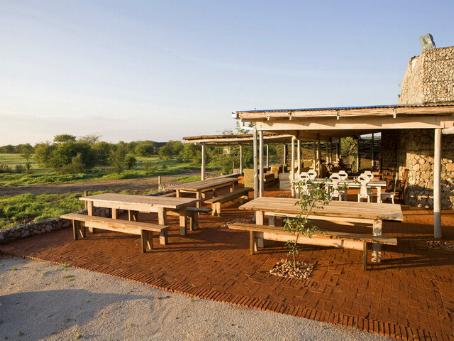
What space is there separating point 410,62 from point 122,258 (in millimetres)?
12263

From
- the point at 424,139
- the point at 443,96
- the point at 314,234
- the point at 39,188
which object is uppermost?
the point at 443,96

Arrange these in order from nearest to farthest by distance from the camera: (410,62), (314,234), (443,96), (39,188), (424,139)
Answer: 1. (314,234)
2. (424,139)
3. (443,96)
4. (410,62)
5. (39,188)

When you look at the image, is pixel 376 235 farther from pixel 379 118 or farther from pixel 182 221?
pixel 182 221

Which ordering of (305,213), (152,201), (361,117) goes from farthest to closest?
(361,117) → (152,201) → (305,213)

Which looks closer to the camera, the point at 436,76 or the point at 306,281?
the point at 306,281

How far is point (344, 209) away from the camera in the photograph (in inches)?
195

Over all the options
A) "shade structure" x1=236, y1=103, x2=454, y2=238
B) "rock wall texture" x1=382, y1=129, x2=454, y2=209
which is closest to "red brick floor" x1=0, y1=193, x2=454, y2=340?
"shade structure" x1=236, y1=103, x2=454, y2=238

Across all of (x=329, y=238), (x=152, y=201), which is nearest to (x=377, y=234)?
(x=329, y=238)

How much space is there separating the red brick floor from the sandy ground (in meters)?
0.20

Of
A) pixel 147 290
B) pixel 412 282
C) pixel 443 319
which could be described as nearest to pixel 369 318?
pixel 443 319

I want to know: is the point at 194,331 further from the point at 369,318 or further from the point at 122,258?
the point at 122,258

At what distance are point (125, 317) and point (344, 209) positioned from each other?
11.4 feet

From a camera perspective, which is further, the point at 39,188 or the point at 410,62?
the point at 39,188

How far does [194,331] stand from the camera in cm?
321
